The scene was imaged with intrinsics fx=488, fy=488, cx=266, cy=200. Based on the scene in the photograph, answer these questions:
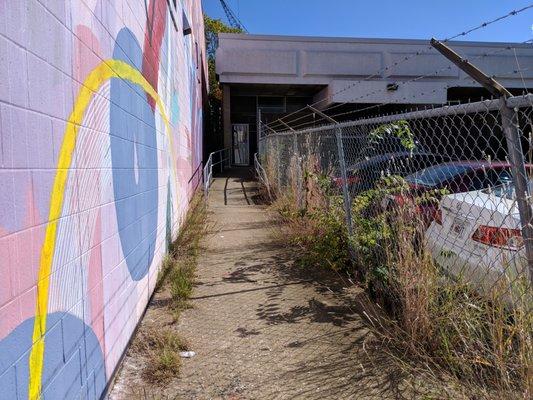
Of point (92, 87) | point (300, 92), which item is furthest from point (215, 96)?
point (92, 87)

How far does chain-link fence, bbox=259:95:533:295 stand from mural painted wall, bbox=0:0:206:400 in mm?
2181

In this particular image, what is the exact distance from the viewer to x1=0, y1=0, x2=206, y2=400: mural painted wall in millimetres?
1841

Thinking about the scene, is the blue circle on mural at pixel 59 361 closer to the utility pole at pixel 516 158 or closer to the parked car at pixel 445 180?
the utility pole at pixel 516 158

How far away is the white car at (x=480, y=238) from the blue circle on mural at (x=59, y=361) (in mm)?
2330

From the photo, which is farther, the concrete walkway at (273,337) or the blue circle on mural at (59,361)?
the concrete walkway at (273,337)

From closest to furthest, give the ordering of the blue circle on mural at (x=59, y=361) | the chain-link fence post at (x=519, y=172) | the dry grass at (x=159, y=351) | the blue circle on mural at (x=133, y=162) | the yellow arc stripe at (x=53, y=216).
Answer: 1. the blue circle on mural at (x=59, y=361)
2. the yellow arc stripe at (x=53, y=216)
3. the chain-link fence post at (x=519, y=172)
4. the dry grass at (x=159, y=351)
5. the blue circle on mural at (x=133, y=162)

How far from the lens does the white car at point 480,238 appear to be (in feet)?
9.25

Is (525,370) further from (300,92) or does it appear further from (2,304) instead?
(300,92)

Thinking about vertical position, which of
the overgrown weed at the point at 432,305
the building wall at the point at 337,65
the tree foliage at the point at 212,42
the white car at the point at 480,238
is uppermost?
the tree foliage at the point at 212,42

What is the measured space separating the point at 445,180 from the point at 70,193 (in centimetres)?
431

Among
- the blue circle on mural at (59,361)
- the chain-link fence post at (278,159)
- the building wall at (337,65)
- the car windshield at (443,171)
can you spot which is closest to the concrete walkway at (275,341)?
the blue circle on mural at (59,361)

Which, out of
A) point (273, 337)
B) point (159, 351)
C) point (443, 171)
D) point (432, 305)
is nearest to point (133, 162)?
point (159, 351)

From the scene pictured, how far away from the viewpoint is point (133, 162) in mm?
4145

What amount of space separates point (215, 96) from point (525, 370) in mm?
34388
